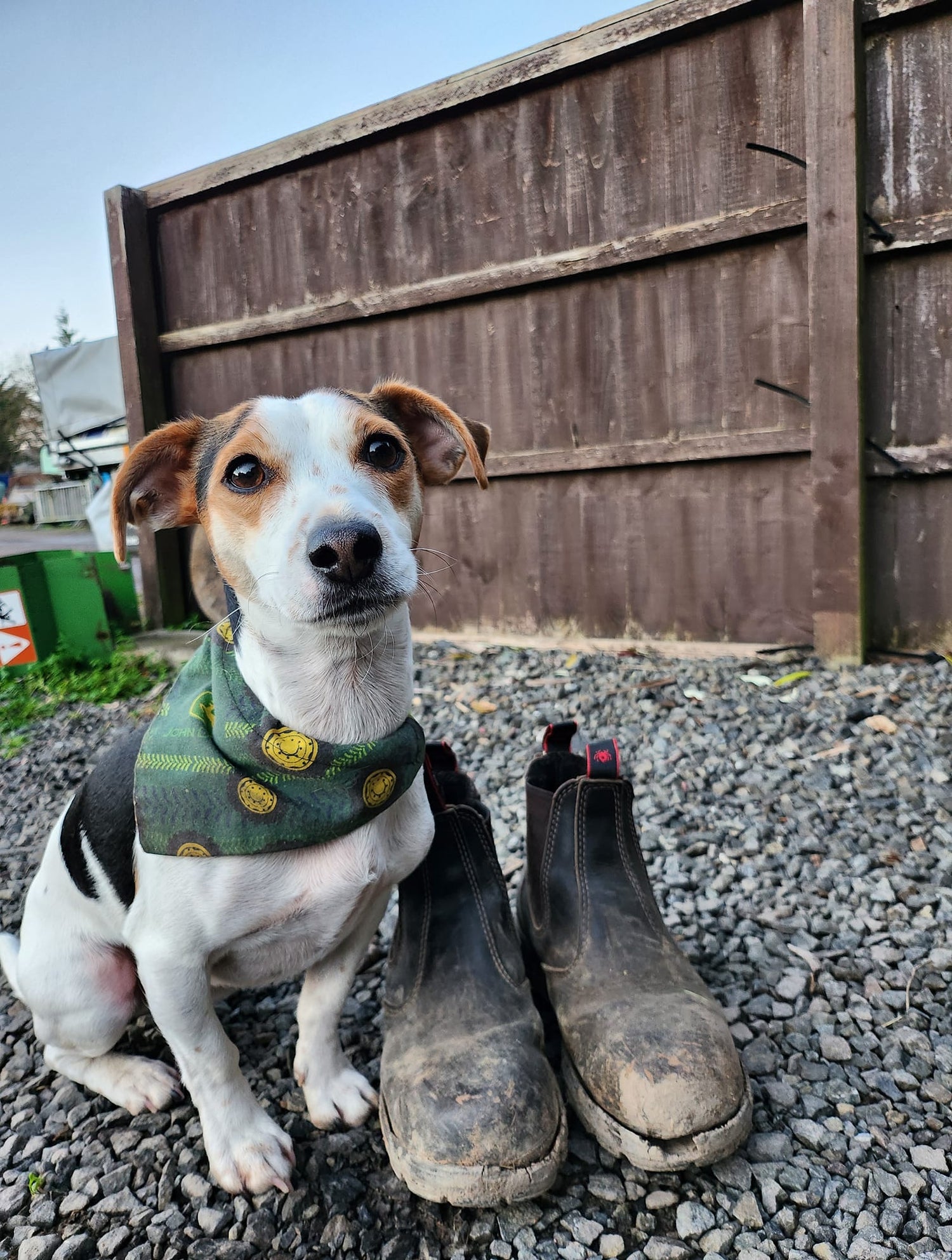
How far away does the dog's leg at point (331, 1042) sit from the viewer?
1.45 metres

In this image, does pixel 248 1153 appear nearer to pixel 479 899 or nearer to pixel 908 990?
pixel 479 899

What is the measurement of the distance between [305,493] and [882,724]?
89.8 inches

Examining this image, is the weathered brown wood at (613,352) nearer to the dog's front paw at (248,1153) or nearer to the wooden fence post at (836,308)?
the wooden fence post at (836,308)

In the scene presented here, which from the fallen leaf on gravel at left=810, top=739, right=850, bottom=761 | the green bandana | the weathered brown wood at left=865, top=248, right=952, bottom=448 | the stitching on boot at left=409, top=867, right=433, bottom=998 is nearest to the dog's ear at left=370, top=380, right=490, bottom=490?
the green bandana

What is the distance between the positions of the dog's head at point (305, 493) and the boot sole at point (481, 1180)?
0.80 metres

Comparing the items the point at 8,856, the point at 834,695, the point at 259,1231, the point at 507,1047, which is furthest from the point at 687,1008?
the point at 8,856

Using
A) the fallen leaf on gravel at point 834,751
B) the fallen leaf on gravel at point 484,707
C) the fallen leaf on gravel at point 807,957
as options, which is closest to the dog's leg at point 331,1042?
the fallen leaf on gravel at point 807,957

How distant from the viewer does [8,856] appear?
259 centimetres

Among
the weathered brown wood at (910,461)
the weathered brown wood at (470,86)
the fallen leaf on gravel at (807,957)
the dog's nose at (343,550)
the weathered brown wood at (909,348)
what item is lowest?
the fallen leaf on gravel at (807,957)

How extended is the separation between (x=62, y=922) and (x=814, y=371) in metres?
3.05

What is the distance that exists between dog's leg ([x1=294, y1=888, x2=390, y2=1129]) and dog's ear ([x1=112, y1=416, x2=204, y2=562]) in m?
0.79

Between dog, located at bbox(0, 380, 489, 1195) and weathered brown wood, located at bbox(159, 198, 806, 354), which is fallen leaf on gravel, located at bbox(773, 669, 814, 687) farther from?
dog, located at bbox(0, 380, 489, 1195)

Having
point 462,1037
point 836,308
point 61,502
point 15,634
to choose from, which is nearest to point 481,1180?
point 462,1037

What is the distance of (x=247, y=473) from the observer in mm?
1343
